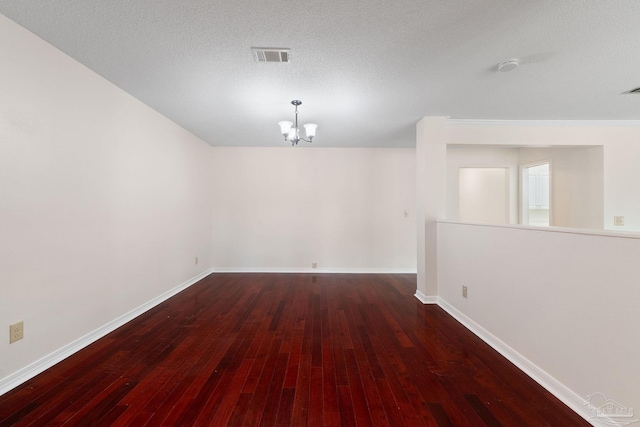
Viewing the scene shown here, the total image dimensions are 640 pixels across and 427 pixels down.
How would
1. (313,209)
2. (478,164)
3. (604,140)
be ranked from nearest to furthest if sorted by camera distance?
(604,140) < (478,164) < (313,209)

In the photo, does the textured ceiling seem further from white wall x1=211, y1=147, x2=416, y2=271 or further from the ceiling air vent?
white wall x1=211, y1=147, x2=416, y2=271

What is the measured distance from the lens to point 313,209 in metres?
4.64

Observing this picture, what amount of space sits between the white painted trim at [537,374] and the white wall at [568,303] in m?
0.02

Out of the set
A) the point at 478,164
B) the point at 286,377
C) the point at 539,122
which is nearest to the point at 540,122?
the point at 539,122

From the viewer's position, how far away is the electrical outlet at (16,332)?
1584 mm

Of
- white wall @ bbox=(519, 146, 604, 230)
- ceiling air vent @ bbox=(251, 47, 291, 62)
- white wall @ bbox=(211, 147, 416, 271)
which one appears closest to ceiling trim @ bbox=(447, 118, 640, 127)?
white wall @ bbox=(519, 146, 604, 230)

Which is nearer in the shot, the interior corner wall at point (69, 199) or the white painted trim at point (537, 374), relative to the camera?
the white painted trim at point (537, 374)

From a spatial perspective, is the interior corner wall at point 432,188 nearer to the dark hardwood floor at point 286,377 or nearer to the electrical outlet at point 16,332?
the dark hardwood floor at point 286,377

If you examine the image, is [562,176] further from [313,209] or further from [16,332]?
[16,332]

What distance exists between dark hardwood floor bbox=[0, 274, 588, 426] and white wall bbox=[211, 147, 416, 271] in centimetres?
189

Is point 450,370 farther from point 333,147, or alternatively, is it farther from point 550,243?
point 333,147

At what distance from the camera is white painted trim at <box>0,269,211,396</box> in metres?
1.58

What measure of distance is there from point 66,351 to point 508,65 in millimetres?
4175

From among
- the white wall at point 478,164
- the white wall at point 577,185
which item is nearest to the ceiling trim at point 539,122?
the white wall at point 577,185
